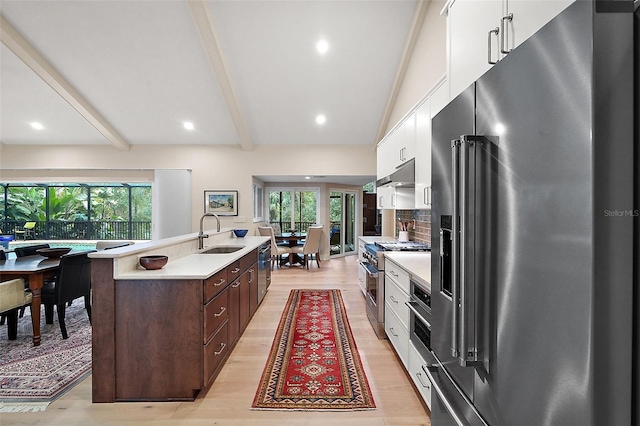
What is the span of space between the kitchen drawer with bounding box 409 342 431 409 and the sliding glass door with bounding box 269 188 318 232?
6.70 meters

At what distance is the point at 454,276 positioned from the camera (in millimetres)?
1057

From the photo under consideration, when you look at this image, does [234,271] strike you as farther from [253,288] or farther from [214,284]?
[253,288]

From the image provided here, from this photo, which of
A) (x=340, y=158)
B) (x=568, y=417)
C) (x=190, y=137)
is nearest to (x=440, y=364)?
(x=568, y=417)

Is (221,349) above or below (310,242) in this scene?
below

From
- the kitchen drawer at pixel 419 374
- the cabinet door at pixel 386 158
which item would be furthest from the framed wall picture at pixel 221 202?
the kitchen drawer at pixel 419 374

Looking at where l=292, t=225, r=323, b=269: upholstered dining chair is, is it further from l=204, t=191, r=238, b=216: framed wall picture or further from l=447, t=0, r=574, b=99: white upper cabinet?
l=447, t=0, r=574, b=99: white upper cabinet

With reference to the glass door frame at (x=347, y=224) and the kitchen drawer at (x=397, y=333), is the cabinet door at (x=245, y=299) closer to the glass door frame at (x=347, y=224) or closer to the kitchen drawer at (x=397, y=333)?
the kitchen drawer at (x=397, y=333)

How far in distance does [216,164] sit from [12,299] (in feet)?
14.2

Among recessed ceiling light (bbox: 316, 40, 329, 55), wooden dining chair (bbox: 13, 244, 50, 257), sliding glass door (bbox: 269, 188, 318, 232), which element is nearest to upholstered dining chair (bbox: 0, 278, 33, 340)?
wooden dining chair (bbox: 13, 244, 50, 257)

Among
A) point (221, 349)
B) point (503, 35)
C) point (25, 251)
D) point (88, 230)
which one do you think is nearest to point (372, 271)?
point (221, 349)

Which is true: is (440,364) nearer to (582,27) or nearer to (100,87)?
(582,27)

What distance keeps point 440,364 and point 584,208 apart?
0.95 meters

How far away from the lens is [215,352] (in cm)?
239

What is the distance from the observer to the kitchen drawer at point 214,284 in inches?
88.6
